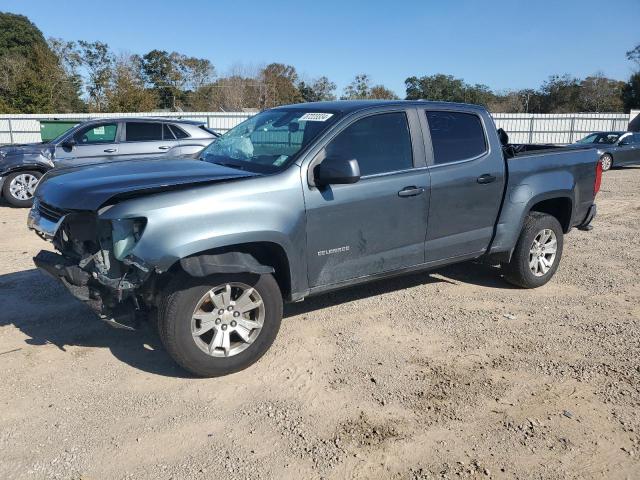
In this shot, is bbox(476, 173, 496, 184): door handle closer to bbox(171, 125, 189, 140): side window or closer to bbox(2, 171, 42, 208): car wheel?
bbox(171, 125, 189, 140): side window

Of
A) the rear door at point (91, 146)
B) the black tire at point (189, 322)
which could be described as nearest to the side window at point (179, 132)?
the rear door at point (91, 146)

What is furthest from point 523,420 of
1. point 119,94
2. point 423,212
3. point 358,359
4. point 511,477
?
point 119,94

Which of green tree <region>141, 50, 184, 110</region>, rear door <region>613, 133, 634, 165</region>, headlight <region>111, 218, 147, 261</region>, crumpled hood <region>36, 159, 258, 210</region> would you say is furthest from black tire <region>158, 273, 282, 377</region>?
green tree <region>141, 50, 184, 110</region>

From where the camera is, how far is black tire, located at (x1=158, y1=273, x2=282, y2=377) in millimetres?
3406

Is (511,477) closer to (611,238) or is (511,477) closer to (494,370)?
(494,370)

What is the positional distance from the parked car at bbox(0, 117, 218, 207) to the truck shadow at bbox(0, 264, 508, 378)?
453 centimetres

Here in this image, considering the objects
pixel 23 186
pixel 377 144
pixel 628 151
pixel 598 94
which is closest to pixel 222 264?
pixel 377 144

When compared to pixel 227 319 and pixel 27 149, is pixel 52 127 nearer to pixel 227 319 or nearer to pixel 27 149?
pixel 27 149

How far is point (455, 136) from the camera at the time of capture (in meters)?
4.81

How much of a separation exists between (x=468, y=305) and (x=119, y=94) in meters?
40.6

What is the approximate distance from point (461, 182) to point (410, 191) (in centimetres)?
62

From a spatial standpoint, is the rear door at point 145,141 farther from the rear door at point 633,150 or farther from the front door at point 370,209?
the rear door at point 633,150

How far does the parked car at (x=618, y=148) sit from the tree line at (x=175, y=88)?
3118cm

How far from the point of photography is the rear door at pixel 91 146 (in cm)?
980
